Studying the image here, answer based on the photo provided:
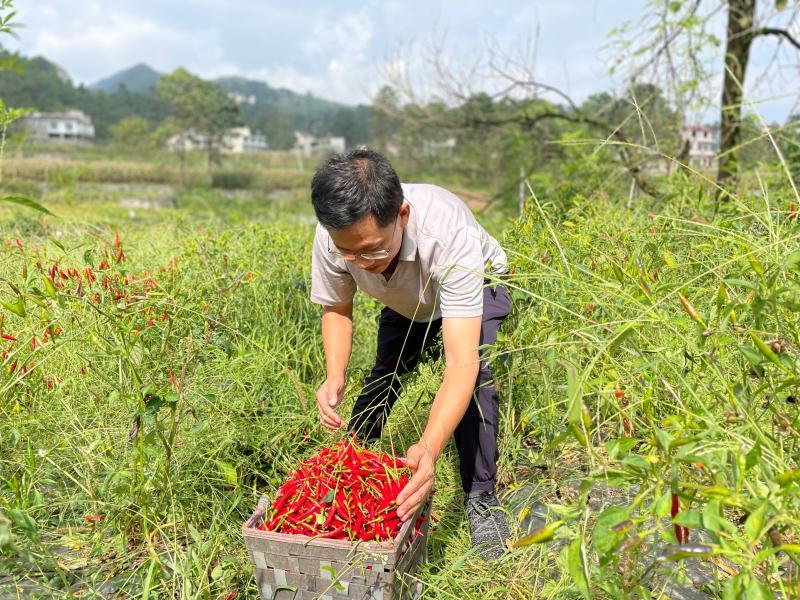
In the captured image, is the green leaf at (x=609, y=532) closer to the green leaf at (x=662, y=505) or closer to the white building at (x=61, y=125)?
the green leaf at (x=662, y=505)

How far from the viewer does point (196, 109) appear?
45.7m

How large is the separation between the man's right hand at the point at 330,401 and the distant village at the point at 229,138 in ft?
11.2

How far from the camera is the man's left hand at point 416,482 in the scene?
146cm

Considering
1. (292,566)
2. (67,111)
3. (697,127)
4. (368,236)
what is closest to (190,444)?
(292,566)

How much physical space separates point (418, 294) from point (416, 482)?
71 cm

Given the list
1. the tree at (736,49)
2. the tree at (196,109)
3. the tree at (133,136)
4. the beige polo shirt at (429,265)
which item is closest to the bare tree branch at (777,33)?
the tree at (736,49)

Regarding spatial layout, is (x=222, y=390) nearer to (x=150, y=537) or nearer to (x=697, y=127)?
(x=150, y=537)

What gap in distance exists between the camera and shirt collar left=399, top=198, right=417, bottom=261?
1.88m

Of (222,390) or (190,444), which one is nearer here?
(190,444)

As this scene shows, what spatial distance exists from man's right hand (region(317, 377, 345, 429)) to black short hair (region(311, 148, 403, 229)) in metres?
0.58

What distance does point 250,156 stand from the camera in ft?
212

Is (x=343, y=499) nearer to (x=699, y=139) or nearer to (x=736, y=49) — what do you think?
(x=699, y=139)

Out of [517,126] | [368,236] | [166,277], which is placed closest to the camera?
[368,236]

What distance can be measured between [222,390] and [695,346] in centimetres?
160
